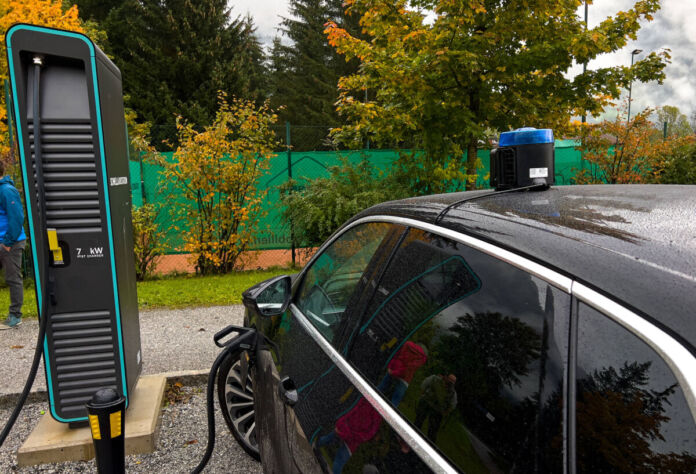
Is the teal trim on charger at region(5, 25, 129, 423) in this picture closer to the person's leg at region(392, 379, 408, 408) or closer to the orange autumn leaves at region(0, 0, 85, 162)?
the person's leg at region(392, 379, 408, 408)

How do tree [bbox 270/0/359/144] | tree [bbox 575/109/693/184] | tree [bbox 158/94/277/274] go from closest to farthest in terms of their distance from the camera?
tree [bbox 158/94/277/274] < tree [bbox 575/109/693/184] < tree [bbox 270/0/359/144]

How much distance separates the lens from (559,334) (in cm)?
101

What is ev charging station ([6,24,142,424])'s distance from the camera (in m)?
2.99

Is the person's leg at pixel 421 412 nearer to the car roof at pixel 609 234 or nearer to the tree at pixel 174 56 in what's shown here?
the car roof at pixel 609 234

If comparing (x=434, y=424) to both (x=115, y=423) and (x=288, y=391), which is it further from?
(x=115, y=423)

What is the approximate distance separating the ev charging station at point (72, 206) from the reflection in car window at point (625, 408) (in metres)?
2.92

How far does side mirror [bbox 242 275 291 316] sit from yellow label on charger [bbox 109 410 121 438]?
31.1 inches

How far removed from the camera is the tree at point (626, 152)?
36.8 ft

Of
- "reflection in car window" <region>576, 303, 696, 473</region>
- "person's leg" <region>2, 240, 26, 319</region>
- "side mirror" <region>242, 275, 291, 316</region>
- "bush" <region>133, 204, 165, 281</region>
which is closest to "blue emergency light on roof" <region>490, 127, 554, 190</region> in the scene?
"reflection in car window" <region>576, 303, 696, 473</region>

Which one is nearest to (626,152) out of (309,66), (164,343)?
(164,343)

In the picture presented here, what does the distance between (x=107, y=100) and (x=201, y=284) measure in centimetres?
520

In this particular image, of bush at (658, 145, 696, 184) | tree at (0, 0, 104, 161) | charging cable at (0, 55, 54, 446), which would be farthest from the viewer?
tree at (0, 0, 104, 161)

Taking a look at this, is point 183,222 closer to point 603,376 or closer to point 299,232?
point 299,232

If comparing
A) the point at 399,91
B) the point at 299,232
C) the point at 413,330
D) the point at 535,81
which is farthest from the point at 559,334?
the point at 299,232
